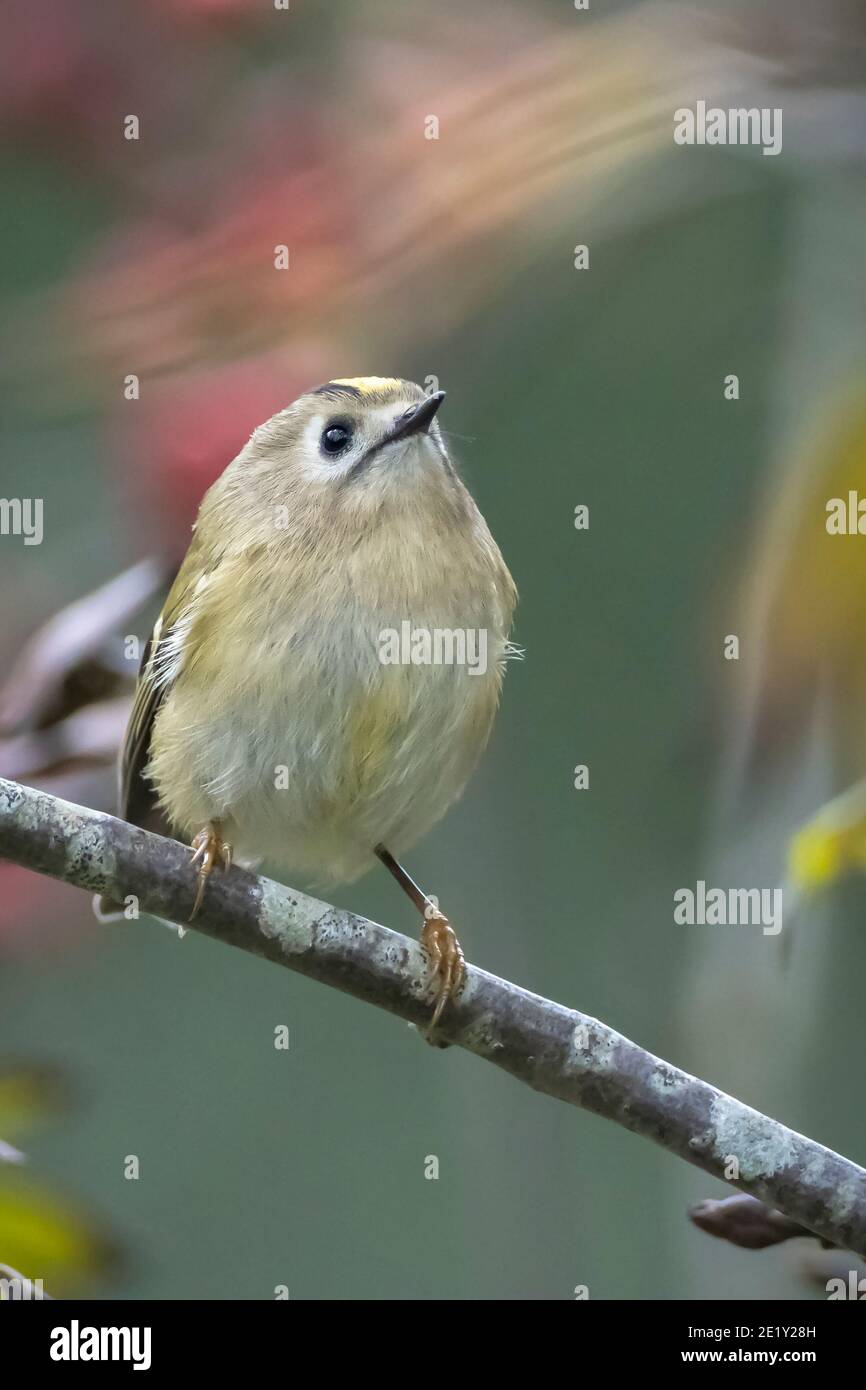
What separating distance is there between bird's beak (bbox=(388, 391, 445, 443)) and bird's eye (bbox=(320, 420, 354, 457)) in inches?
3.3

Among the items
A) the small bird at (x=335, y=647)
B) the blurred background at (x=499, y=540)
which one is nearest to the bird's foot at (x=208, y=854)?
the small bird at (x=335, y=647)

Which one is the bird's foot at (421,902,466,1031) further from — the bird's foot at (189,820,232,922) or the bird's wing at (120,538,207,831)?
the bird's wing at (120,538,207,831)

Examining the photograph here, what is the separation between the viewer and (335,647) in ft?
6.70

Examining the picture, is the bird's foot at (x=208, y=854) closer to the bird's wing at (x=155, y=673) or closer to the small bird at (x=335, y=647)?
the small bird at (x=335, y=647)

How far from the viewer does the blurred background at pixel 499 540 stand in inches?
63.4

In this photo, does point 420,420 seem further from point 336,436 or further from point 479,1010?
point 479,1010

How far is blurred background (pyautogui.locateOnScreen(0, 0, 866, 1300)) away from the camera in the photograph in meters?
1.61

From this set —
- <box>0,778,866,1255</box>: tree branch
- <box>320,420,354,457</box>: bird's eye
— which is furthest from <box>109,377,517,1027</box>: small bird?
<box>0,778,866,1255</box>: tree branch

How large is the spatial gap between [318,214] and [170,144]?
0.47 meters

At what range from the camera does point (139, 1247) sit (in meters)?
1.64

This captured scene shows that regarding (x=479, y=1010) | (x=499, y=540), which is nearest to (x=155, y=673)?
(x=479, y=1010)

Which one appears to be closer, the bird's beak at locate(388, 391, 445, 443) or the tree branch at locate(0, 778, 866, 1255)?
the tree branch at locate(0, 778, 866, 1255)

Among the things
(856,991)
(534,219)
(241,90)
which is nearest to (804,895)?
(534,219)

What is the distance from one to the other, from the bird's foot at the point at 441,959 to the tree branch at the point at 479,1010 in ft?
0.05
